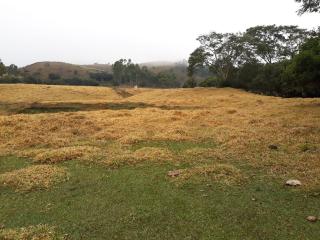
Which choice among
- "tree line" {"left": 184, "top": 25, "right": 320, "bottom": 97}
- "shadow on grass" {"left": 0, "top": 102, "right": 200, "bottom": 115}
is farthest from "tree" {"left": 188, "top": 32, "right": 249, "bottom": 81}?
"shadow on grass" {"left": 0, "top": 102, "right": 200, "bottom": 115}

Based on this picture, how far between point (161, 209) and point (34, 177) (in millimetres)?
6077

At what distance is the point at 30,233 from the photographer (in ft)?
34.4

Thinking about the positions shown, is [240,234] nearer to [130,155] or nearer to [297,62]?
[130,155]

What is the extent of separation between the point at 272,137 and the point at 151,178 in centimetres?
899

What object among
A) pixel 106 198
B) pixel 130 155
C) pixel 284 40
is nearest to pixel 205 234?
pixel 106 198

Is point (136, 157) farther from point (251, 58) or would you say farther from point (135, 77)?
point (135, 77)

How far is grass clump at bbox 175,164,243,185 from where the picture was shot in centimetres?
1418

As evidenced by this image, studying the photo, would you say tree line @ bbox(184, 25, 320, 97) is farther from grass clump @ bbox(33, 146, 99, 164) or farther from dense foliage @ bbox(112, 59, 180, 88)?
dense foliage @ bbox(112, 59, 180, 88)

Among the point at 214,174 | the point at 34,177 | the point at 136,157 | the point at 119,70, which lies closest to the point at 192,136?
the point at 136,157

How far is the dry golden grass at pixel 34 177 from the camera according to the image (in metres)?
14.6

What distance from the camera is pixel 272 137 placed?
21.2m

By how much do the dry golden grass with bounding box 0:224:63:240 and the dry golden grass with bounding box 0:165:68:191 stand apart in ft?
11.9

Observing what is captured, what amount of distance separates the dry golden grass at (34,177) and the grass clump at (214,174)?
4.70m

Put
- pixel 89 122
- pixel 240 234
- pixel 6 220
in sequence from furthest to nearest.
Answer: pixel 89 122 < pixel 6 220 < pixel 240 234
